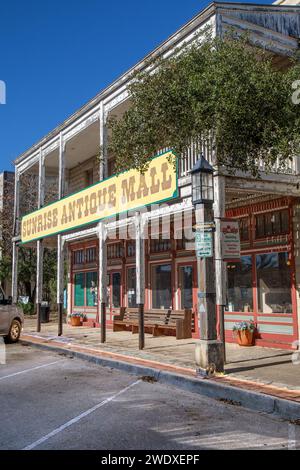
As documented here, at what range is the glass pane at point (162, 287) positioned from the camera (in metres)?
16.1

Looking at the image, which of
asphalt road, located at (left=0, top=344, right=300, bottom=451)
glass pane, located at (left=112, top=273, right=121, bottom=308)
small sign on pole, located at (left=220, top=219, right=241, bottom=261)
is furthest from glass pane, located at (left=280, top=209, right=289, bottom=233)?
glass pane, located at (left=112, top=273, right=121, bottom=308)

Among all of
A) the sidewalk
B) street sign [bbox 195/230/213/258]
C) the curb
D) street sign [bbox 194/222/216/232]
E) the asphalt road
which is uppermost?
street sign [bbox 194/222/216/232]

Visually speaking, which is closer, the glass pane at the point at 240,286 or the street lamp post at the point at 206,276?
the street lamp post at the point at 206,276

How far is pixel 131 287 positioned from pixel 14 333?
4556 millimetres

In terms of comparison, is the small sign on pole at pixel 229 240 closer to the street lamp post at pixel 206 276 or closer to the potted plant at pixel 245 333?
the street lamp post at pixel 206 276

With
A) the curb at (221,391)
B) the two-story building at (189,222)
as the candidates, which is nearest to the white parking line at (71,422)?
the curb at (221,391)

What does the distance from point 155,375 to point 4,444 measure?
412cm

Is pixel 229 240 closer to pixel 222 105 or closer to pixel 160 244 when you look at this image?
pixel 222 105

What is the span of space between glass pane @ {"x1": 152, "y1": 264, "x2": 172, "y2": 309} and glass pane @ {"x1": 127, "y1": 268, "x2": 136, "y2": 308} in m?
1.22

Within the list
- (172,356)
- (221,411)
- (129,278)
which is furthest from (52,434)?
(129,278)

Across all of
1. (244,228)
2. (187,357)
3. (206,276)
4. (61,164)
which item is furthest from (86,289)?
(206,276)

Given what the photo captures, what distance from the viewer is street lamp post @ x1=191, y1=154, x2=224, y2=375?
27.4ft

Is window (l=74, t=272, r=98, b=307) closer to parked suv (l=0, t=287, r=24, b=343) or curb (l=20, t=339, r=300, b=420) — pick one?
parked suv (l=0, t=287, r=24, b=343)

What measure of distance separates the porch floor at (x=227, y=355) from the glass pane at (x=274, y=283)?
1.06 m
